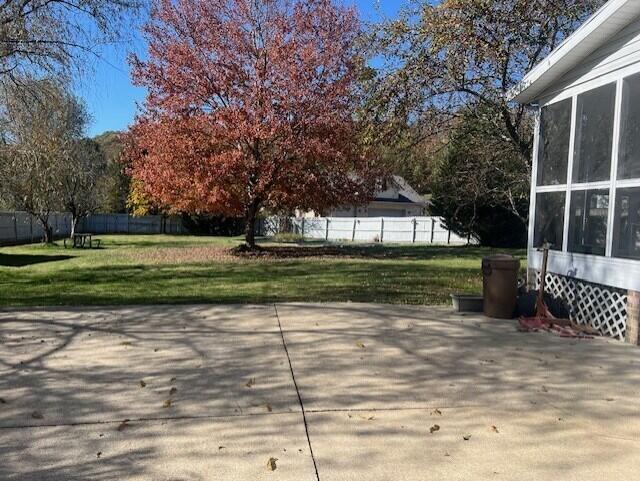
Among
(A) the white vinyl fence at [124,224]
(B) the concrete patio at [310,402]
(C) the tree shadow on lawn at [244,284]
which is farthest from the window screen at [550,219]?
(A) the white vinyl fence at [124,224]

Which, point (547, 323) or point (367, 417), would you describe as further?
point (547, 323)

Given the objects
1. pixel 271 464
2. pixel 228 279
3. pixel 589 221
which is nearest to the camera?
pixel 271 464

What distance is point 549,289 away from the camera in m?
9.13

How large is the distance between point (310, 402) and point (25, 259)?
1792cm

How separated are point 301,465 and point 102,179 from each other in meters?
35.5

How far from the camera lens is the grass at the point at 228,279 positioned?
10.3m

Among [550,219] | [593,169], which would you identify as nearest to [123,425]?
[593,169]

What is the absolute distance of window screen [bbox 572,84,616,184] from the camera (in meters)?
7.86

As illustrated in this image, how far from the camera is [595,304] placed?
795 cm

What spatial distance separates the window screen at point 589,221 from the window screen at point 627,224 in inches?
12.0

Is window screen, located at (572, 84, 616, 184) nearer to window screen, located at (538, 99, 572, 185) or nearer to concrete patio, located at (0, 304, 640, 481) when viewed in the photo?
window screen, located at (538, 99, 572, 185)

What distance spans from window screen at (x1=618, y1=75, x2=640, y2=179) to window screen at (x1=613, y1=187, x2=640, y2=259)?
0.82 ft

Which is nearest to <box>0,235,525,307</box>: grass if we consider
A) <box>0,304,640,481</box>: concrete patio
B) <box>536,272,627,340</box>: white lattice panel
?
<box>536,272,627,340</box>: white lattice panel

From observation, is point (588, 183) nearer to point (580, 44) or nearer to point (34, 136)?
point (580, 44)
